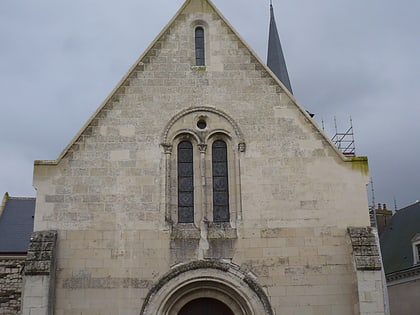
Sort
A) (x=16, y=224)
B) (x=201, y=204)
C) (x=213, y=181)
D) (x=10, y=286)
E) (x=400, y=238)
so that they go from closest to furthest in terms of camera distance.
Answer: (x=201, y=204) → (x=213, y=181) → (x=10, y=286) → (x=16, y=224) → (x=400, y=238)

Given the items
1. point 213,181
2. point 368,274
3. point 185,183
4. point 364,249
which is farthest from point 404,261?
point 185,183

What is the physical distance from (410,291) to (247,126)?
18.3m

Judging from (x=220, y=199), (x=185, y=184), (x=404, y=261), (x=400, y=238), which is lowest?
(x=220, y=199)

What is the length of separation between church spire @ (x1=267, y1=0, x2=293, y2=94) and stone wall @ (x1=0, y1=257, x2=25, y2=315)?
14677mm

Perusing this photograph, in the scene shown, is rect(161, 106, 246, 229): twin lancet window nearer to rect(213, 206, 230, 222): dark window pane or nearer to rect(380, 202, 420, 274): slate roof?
rect(213, 206, 230, 222): dark window pane

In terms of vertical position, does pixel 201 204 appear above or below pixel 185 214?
above

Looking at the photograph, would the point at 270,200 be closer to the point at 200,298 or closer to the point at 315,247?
the point at 315,247

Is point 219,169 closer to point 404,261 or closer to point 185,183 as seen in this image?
point 185,183

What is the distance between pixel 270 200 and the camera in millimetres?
13250

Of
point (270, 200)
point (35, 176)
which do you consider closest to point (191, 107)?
point (270, 200)

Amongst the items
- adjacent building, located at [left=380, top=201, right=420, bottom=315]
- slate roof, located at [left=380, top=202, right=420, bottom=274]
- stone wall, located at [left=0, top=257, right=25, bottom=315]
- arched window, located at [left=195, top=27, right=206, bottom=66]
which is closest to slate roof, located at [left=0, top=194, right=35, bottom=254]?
stone wall, located at [left=0, top=257, right=25, bottom=315]

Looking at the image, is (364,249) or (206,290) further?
(206,290)

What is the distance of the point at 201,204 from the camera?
523 inches

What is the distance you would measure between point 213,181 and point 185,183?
69cm
